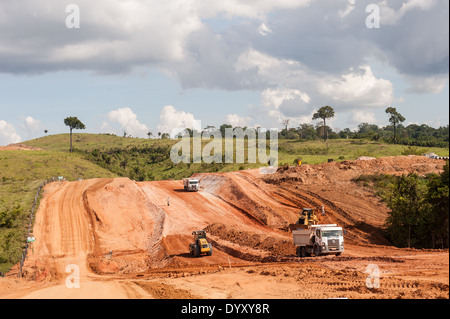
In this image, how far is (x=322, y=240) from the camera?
3362 centimetres

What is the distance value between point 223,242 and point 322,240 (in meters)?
12.8

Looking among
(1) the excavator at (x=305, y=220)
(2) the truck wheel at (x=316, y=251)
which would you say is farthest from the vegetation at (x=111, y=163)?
(2) the truck wheel at (x=316, y=251)

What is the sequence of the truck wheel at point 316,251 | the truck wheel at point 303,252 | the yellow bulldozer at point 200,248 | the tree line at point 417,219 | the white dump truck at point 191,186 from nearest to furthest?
the truck wheel at point 316,251 < the truck wheel at point 303,252 < the tree line at point 417,219 < the yellow bulldozer at point 200,248 < the white dump truck at point 191,186

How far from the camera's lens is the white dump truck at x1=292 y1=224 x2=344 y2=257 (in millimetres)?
33625

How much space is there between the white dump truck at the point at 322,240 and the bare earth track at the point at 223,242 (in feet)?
3.39

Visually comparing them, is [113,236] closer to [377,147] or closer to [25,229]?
[25,229]

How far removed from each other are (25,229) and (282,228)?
29080 mm

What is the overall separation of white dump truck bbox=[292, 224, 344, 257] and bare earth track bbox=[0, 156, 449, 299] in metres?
1.03

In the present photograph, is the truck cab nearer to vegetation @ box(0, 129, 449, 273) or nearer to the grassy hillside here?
vegetation @ box(0, 129, 449, 273)

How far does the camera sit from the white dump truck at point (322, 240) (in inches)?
1324

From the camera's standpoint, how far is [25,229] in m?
45.4

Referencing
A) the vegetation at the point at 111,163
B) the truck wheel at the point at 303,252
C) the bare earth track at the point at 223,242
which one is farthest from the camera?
the vegetation at the point at 111,163

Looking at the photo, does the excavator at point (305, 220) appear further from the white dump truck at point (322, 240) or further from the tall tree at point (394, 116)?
the tall tree at point (394, 116)
